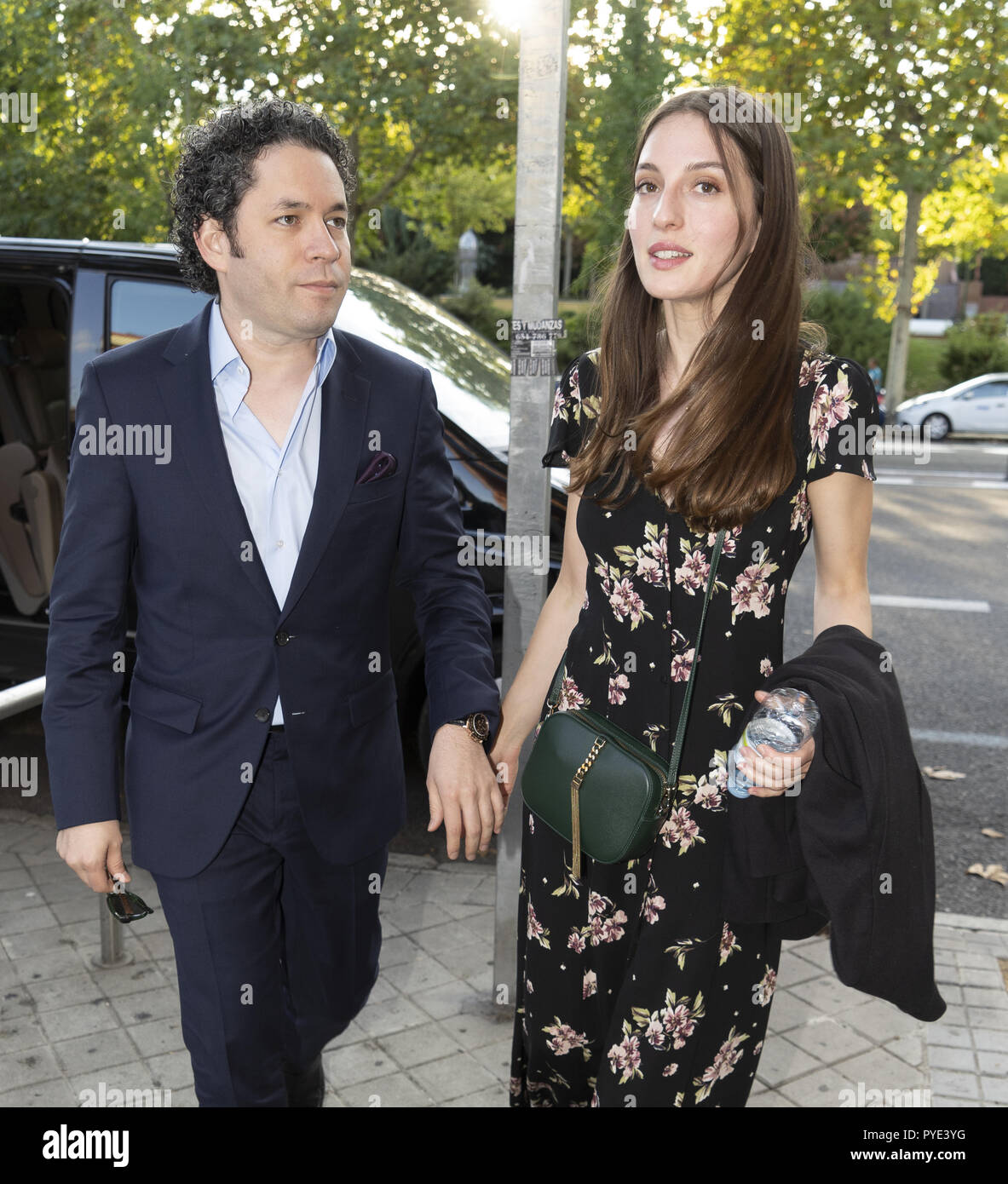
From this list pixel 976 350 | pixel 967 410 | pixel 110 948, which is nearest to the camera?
pixel 110 948

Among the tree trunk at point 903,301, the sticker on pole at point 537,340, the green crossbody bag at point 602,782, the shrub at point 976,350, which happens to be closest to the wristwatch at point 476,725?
the green crossbody bag at point 602,782

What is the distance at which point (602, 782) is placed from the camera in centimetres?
213

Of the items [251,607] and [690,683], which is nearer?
[690,683]

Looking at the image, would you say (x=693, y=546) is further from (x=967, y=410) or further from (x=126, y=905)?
(x=967, y=410)

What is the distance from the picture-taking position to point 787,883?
2.10 metres

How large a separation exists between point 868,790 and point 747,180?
1.05 m

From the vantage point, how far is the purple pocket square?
7.77 ft

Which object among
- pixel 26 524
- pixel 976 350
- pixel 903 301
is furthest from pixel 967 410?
pixel 26 524

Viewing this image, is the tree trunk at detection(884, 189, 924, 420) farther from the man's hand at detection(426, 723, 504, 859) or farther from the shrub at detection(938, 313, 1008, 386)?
the man's hand at detection(426, 723, 504, 859)

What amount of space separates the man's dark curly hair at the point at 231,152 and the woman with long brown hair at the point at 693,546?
64cm

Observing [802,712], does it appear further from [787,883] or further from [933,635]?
[933,635]

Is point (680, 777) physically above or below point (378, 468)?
below

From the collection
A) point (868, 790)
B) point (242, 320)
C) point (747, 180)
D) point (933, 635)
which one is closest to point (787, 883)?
point (868, 790)

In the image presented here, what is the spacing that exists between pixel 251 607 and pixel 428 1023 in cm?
182
